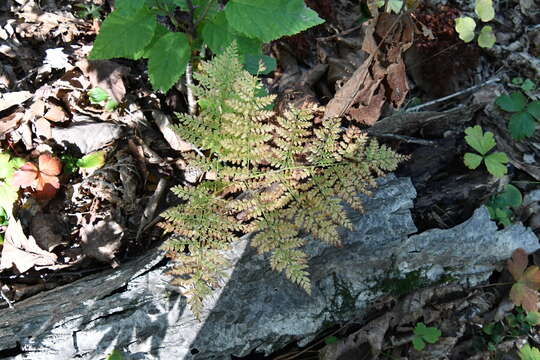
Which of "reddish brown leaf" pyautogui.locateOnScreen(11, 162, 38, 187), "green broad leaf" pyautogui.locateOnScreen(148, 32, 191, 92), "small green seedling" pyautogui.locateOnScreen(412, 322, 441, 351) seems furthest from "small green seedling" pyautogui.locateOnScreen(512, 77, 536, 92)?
"reddish brown leaf" pyautogui.locateOnScreen(11, 162, 38, 187)

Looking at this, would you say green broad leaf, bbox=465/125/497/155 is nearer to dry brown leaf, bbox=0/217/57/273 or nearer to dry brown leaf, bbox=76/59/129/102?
dry brown leaf, bbox=76/59/129/102

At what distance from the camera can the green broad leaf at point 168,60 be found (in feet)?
7.69

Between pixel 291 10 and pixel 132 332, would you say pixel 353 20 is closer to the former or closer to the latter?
pixel 291 10

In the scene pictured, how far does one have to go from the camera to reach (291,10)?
88.0 inches

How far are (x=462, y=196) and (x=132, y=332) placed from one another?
2.10 m

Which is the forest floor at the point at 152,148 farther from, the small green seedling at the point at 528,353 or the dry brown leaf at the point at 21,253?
the small green seedling at the point at 528,353

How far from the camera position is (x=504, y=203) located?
2775mm

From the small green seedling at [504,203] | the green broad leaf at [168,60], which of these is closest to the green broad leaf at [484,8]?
the small green seedling at [504,203]

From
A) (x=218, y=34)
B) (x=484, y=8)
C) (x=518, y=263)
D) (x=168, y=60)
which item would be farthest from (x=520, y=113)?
(x=168, y=60)

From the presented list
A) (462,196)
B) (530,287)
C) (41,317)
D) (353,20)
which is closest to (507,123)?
(462,196)

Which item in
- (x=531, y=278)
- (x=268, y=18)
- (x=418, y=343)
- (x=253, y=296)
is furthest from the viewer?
(x=531, y=278)

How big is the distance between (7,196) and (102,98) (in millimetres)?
892

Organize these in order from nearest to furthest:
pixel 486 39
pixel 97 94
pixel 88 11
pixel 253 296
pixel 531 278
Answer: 1. pixel 253 296
2. pixel 531 278
3. pixel 97 94
4. pixel 88 11
5. pixel 486 39

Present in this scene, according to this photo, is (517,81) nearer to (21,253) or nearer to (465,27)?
(465,27)
